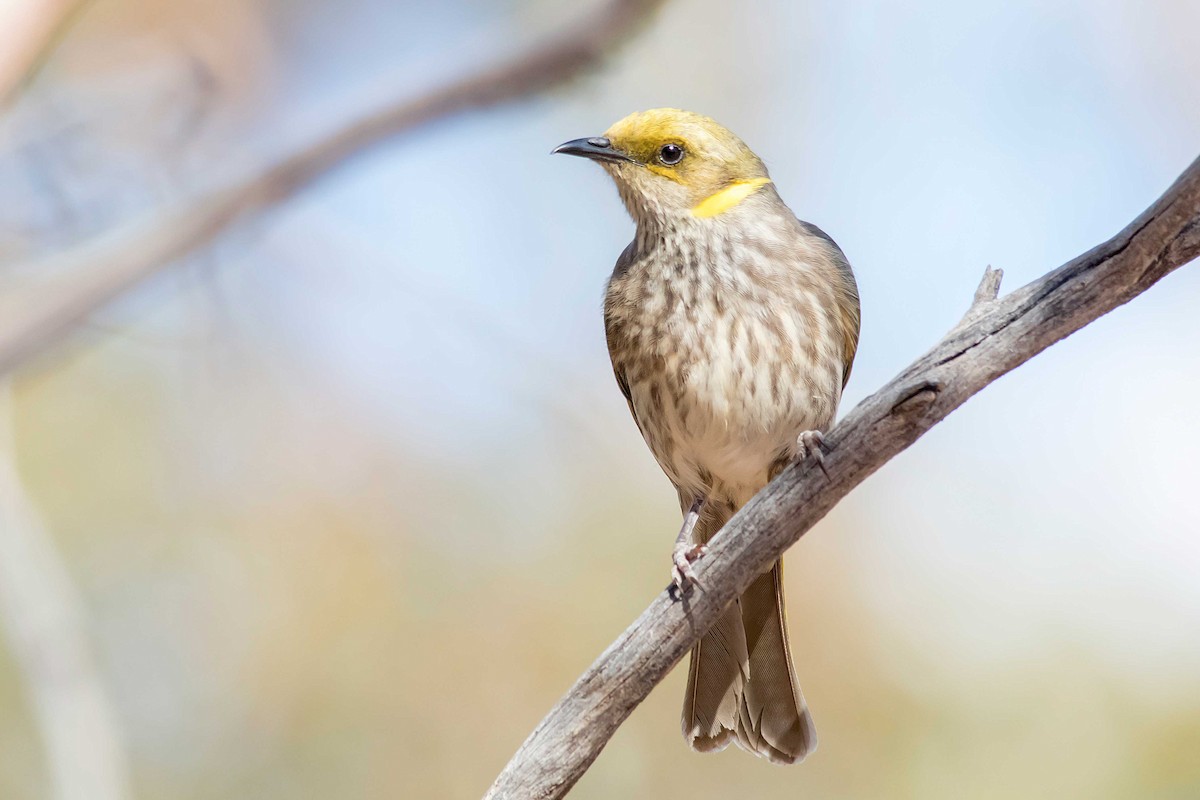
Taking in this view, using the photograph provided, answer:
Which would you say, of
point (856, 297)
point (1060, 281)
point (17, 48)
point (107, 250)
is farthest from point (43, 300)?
point (1060, 281)

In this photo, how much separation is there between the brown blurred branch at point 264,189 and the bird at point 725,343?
0.28 metres

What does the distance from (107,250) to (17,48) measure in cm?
68

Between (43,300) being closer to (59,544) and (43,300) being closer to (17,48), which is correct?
(17,48)

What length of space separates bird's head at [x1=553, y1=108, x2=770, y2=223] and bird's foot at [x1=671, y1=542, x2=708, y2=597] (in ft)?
3.64

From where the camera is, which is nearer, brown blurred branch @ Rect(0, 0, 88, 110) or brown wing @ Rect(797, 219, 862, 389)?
brown blurred branch @ Rect(0, 0, 88, 110)

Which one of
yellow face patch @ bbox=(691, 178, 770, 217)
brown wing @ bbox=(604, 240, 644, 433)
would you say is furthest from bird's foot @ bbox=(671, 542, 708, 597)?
yellow face patch @ bbox=(691, 178, 770, 217)

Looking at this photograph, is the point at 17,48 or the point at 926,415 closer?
the point at 926,415

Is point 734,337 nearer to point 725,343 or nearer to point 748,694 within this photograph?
point 725,343

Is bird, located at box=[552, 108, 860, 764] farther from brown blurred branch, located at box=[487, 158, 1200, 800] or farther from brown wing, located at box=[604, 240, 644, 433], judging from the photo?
brown blurred branch, located at box=[487, 158, 1200, 800]

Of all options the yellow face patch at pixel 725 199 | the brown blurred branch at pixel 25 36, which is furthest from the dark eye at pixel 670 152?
the brown blurred branch at pixel 25 36

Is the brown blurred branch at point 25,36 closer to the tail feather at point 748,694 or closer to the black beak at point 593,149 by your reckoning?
the black beak at point 593,149

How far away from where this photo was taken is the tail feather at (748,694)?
331cm

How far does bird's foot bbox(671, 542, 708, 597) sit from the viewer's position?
271 cm

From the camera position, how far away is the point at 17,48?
3.05m
